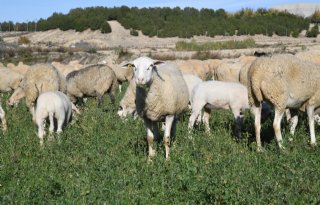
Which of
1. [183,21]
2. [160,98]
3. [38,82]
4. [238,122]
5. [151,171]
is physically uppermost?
[183,21]

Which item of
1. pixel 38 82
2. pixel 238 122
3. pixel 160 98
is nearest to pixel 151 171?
pixel 160 98

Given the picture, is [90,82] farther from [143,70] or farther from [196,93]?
[143,70]

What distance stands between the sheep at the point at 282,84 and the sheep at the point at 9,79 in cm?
1407

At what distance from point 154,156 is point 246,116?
542 centimetres

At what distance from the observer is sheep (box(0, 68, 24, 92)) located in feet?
72.5

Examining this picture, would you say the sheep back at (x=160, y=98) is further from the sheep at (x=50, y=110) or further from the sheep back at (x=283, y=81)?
the sheep at (x=50, y=110)

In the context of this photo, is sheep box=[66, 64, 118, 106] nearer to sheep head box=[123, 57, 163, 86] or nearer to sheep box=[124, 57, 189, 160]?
sheep box=[124, 57, 189, 160]

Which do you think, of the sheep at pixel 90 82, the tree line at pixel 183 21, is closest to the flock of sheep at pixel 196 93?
the sheep at pixel 90 82

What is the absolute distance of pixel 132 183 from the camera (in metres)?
7.72

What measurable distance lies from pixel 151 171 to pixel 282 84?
338 cm

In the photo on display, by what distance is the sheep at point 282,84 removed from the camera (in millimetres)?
10109

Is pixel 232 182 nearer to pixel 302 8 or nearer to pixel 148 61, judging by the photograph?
pixel 148 61

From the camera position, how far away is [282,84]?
10078 millimetres

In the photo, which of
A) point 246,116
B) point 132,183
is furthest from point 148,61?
point 246,116
